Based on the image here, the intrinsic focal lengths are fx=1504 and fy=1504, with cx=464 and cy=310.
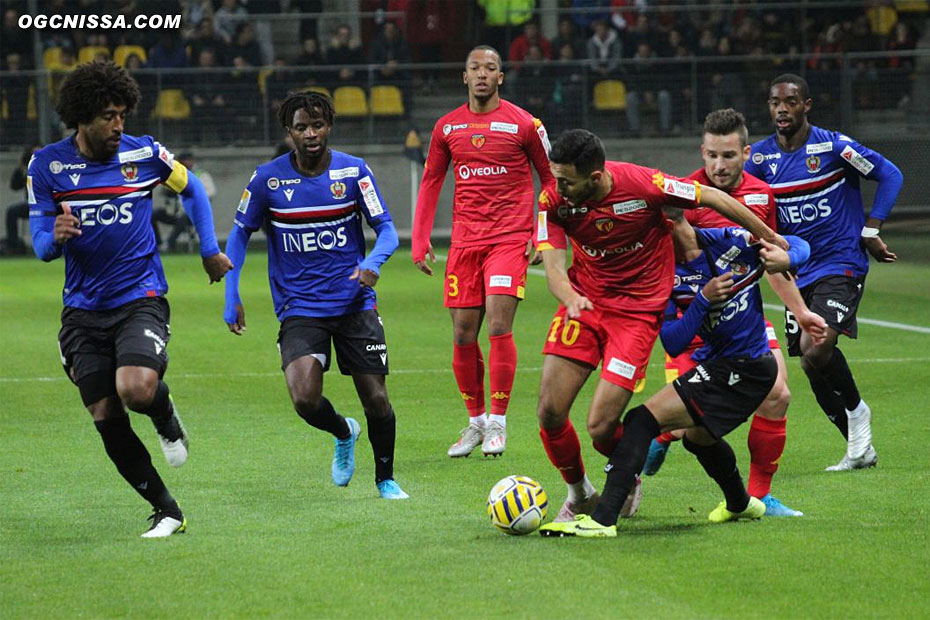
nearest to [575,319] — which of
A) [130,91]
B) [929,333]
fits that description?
[130,91]

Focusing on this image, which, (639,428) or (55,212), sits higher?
(55,212)

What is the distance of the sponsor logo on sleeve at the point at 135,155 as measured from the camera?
21.7 feet

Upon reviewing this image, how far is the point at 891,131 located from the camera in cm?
2803

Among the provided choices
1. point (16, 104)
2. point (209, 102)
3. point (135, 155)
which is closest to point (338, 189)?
point (135, 155)

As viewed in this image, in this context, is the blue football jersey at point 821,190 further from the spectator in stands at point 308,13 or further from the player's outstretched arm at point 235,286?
the spectator in stands at point 308,13

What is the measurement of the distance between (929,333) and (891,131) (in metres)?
14.6

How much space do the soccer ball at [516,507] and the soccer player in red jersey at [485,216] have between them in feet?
8.56

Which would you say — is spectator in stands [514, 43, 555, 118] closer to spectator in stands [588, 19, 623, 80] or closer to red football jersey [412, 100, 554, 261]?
spectator in stands [588, 19, 623, 80]

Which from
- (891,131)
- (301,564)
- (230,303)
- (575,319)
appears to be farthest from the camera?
(891,131)

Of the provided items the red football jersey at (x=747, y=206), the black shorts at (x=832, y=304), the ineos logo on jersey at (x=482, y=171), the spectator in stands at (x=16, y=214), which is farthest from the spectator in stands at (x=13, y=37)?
the red football jersey at (x=747, y=206)

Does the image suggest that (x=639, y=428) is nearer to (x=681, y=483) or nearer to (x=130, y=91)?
(x=681, y=483)

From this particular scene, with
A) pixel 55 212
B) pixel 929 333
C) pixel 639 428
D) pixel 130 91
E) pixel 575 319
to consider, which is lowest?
pixel 929 333

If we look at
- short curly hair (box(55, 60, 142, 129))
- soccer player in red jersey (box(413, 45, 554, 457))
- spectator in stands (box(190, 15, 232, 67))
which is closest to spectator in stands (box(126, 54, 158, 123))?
spectator in stands (box(190, 15, 232, 67))

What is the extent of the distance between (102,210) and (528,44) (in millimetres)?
22948
